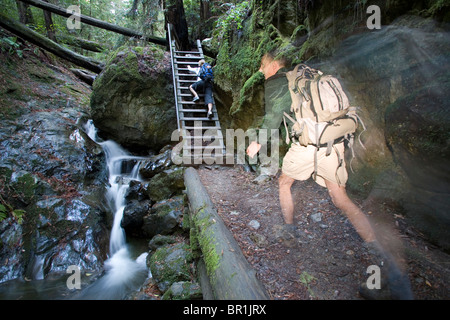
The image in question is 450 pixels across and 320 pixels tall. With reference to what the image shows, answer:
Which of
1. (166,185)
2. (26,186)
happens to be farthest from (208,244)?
(26,186)

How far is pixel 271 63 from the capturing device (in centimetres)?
478

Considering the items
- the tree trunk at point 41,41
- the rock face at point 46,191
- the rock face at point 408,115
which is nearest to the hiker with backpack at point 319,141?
the rock face at point 408,115

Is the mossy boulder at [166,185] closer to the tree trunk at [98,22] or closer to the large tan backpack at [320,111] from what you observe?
the large tan backpack at [320,111]

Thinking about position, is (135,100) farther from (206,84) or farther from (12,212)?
(12,212)

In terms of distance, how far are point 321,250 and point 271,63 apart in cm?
375

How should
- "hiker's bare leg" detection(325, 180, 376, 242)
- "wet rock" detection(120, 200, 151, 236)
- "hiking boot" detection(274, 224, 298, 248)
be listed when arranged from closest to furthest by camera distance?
1. "hiker's bare leg" detection(325, 180, 376, 242)
2. "hiking boot" detection(274, 224, 298, 248)
3. "wet rock" detection(120, 200, 151, 236)

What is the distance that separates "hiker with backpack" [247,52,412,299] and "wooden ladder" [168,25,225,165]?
2805mm

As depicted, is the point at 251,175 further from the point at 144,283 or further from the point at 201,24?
the point at 201,24

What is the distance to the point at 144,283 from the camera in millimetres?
4277

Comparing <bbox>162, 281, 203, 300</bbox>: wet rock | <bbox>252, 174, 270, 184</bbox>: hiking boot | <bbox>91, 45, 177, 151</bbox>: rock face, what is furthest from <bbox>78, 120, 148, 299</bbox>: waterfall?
<bbox>252, 174, 270, 184</bbox>: hiking boot

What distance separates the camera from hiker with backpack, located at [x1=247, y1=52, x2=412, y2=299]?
297 cm

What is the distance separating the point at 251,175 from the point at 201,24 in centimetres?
838

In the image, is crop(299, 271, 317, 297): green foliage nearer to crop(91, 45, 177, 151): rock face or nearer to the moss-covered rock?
the moss-covered rock
